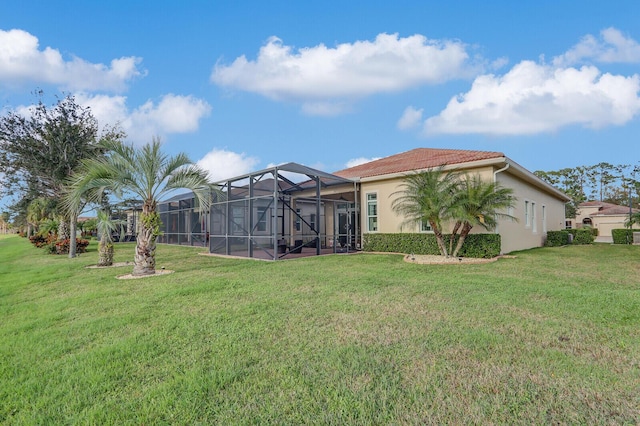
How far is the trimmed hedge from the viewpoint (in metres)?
10.7

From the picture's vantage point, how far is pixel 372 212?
14242 mm

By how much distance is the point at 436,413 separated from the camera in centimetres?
216

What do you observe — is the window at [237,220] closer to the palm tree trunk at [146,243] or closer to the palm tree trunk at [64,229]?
the palm tree trunk at [146,243]

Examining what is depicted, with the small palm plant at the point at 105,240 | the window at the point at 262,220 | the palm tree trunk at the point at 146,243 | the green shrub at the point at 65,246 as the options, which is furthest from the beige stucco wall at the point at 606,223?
the green shrub at the point at 65,246

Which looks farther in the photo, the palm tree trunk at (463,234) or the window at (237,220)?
the window at (237,220)

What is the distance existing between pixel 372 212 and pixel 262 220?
484 cm

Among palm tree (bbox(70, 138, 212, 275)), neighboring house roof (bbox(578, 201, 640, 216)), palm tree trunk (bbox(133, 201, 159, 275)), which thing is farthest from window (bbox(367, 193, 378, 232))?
neighboring house roof (bbox(578, 201, 640, 216))

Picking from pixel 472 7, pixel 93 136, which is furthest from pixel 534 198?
pixel 93 136

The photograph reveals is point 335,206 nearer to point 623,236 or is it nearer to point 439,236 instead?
point 439,236

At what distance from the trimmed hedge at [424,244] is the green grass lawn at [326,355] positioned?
4507mm

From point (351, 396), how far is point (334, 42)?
13.1m

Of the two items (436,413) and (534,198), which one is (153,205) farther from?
(534,198)

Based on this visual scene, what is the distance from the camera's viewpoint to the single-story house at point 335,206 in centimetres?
1182

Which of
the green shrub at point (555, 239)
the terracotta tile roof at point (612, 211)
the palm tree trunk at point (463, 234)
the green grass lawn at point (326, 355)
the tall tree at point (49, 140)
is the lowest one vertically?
the green grass lawn at point (326, 355)
